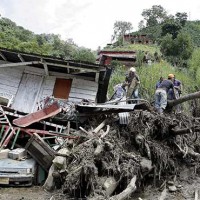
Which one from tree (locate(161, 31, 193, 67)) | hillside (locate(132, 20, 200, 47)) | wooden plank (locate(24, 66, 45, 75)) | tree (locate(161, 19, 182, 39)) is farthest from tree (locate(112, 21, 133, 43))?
wooden plank (locate(24, 66, 45, 75))

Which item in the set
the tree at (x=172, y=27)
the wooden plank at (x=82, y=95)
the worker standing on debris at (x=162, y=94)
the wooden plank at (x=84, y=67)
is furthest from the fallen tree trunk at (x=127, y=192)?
the tree at (x=172, y=27)

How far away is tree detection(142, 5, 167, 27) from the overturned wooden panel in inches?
2053

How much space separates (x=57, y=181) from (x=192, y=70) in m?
19.0

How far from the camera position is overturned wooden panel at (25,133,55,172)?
9781 millimetres

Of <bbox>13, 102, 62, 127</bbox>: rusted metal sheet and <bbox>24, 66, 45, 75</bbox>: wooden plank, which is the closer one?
<bbox>13, 102, 62, 127</bbox>: rusted metal sheet

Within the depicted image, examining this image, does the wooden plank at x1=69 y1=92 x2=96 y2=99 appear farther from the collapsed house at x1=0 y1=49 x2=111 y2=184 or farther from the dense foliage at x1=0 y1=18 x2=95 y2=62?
the dense foliage at x1=0 y1=18 x2=95 y2=62

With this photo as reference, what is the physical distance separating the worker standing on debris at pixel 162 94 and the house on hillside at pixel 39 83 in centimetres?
307

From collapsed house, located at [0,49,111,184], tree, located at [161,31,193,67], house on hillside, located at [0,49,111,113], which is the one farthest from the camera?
tree, located at [161,31,193,67]

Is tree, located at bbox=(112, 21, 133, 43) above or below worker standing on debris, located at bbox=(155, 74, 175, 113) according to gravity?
above

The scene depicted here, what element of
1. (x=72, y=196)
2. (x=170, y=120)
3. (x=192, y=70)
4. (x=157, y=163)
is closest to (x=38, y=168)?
(x=72, y=196)

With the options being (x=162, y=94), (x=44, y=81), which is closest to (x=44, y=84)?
(x=44, y=81)

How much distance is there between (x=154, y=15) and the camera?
60250 millimetres

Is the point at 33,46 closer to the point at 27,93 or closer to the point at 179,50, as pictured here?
the point at 27,93

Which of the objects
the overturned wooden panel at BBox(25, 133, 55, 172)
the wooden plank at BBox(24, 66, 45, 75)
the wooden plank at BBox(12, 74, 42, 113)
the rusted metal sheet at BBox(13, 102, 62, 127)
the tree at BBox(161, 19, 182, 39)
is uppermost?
the tree at BBox(161, 19, 182, 39)
